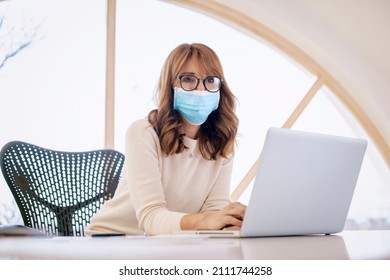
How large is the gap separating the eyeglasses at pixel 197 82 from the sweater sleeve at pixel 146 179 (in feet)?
0.65

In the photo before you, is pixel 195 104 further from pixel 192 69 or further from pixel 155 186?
pixel 155 186

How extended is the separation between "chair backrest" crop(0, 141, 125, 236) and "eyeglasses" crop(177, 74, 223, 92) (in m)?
0.40

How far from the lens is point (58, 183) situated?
1.93 m

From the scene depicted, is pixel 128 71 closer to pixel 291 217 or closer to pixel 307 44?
pixel 307 44

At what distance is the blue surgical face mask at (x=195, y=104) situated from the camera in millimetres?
1846

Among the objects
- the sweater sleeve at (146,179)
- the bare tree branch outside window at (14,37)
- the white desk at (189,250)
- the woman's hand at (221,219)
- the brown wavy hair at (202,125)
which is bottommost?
the white desk at (189,250)

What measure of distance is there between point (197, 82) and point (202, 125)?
0.51ft

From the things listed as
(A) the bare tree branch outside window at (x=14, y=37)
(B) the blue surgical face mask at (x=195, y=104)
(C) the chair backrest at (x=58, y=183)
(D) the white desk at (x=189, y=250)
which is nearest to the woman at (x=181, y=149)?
(B) the blue surgical face mask at (x=195, y=104)

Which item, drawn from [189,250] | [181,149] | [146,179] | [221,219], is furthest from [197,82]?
[189,250]

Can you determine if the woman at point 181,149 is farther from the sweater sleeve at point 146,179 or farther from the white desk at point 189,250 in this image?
the white desk at point 189,250

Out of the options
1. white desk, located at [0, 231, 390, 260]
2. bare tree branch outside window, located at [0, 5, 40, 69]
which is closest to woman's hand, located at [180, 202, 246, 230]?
white desk, located at [0, 231, 390, 260]

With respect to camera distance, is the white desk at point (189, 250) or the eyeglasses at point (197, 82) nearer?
the white desk at point (189, 250)

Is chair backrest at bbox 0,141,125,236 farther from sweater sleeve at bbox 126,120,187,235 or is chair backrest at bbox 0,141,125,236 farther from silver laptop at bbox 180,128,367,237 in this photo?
silver laptop at bbox 180,128,367,237
